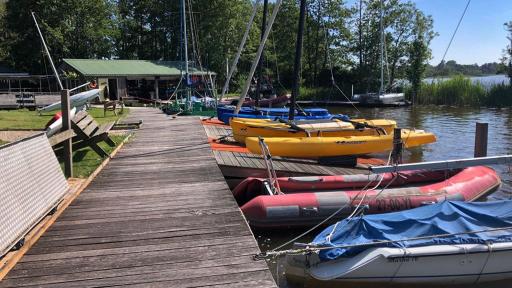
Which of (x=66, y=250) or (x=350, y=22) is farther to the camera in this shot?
(x=350, y=22)

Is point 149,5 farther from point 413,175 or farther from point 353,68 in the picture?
point 413,175

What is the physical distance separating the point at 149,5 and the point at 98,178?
48.9 meters

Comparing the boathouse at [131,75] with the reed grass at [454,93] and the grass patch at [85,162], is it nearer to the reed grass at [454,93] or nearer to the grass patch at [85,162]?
the reed grass at [454,93]

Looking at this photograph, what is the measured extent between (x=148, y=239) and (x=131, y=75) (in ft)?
109

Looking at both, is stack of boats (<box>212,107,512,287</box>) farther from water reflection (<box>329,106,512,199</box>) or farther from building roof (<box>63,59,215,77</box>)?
building roof (<box>63,59,215,77</box>)

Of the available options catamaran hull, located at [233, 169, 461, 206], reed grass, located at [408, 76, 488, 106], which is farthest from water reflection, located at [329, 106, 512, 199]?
catamaran hull, located at [233, 169, 461, 206]

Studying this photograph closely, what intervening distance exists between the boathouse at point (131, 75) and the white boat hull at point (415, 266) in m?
29.1

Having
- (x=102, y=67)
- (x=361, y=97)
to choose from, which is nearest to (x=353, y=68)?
(x=361, y=97)

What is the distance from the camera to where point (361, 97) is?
140 feet

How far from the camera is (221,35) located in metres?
50.8

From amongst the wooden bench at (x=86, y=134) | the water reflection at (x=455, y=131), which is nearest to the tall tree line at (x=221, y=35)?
the water reflection at (x=455, y=131)

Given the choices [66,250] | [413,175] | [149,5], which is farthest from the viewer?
[149,5]

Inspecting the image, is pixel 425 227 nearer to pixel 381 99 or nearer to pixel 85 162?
pixel 85 162

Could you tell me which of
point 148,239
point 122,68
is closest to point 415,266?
point 148,239
